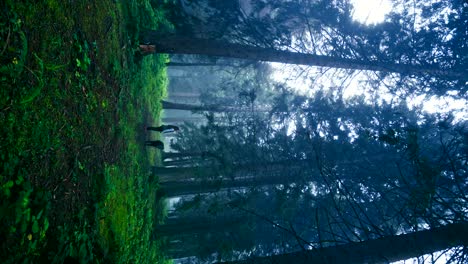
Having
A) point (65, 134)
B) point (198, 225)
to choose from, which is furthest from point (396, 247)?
point (198, 225)

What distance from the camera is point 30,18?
160 inches

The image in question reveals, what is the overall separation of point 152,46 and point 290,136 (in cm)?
608

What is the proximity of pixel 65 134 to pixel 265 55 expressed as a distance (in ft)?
19.4

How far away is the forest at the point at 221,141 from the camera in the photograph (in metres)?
4.02

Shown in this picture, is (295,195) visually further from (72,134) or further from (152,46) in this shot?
(72,134)

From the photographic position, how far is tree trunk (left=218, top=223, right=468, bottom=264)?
463 centimetres

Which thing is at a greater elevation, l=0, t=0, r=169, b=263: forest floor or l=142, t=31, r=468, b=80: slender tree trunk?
l=142, t=31, r=468, b=80: slender tree trunk

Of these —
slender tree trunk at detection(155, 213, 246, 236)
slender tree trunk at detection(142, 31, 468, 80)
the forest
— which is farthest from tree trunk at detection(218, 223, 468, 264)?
slender tree trunk at detection(155, 213, 246, 236)

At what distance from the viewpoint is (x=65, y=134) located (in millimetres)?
4723

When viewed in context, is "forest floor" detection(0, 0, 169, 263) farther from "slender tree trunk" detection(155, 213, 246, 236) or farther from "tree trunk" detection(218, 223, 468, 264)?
"tree trunk" detection(218, 223, 468, 264)

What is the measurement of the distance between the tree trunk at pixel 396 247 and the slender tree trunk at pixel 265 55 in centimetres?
574

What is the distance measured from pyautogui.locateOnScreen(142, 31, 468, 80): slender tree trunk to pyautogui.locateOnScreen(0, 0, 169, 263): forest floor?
1.07 metres

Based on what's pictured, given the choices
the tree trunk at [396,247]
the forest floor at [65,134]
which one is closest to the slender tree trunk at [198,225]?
the forest floor at [65,134]

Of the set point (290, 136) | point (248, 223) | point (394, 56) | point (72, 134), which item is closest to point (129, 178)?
point (72, 134)
